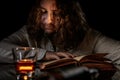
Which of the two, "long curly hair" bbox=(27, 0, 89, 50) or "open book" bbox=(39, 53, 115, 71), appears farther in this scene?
"long curly hair" bbox=(27, 0, 89, 50)

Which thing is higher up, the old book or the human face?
the human face

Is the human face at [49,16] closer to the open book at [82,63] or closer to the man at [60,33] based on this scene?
the man at [60,33]

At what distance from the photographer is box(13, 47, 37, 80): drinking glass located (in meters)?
1.36

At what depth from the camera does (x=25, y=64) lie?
4.47 feet

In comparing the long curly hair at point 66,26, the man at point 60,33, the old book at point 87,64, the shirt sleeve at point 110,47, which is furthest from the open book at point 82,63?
the long curly hair at point 66,26

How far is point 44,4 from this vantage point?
2121mm

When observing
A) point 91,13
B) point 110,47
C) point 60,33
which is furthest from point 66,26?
point 91,13

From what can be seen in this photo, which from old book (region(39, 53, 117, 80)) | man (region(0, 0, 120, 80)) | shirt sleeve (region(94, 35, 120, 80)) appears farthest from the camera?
man (region(0, 0, 120, 80))

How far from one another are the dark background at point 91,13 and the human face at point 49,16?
25.0 inches

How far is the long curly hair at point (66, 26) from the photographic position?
7.03 ft

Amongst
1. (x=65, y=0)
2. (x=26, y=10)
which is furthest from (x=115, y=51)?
(x=26, y=10)

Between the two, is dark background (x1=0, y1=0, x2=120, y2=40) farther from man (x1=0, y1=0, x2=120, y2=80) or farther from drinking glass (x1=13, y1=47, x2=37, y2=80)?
drinking glass (x1=13, y1=47, x2=37, y2=80)

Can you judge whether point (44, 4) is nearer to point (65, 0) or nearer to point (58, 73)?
point (65, 0)

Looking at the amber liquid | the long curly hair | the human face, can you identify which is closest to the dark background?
the long curly hair
